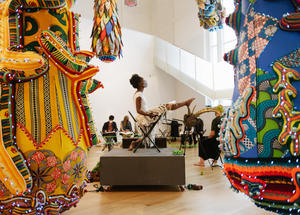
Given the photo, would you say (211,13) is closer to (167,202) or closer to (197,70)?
(167,202)

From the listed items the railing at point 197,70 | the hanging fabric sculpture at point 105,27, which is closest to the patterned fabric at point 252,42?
the hanging fabric sculpture at point 105,27

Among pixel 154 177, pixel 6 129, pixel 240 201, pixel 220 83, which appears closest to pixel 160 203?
pixel 154 177

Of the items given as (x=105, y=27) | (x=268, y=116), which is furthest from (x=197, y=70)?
(x=268, y=116)

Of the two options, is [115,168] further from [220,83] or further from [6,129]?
[220,83]

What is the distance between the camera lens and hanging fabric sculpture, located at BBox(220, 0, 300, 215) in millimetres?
678

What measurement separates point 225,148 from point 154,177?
11.2 feet

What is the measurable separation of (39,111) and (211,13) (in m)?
0.89

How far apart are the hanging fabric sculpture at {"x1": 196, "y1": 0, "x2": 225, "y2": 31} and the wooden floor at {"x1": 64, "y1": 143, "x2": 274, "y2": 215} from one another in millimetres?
2146

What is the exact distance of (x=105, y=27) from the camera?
1730 mm

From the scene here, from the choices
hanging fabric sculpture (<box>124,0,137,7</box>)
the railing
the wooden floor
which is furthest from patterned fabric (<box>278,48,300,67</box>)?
hanging fabric sculpture (<box>124,0,137,7</box>)

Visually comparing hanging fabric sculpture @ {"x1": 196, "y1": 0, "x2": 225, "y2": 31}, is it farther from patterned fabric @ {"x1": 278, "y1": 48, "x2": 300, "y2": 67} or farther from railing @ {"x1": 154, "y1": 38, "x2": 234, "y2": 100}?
railing @ {"x1": 154, "y1": 38, "x2": 234, "y2": 100}

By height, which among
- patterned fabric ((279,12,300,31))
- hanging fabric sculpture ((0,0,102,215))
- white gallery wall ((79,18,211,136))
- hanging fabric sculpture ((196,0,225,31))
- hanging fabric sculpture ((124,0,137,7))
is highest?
hanging fabric sculpture ((124,0,137,7))

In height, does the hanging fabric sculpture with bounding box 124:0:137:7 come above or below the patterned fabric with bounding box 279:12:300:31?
above

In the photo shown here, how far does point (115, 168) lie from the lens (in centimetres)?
409
